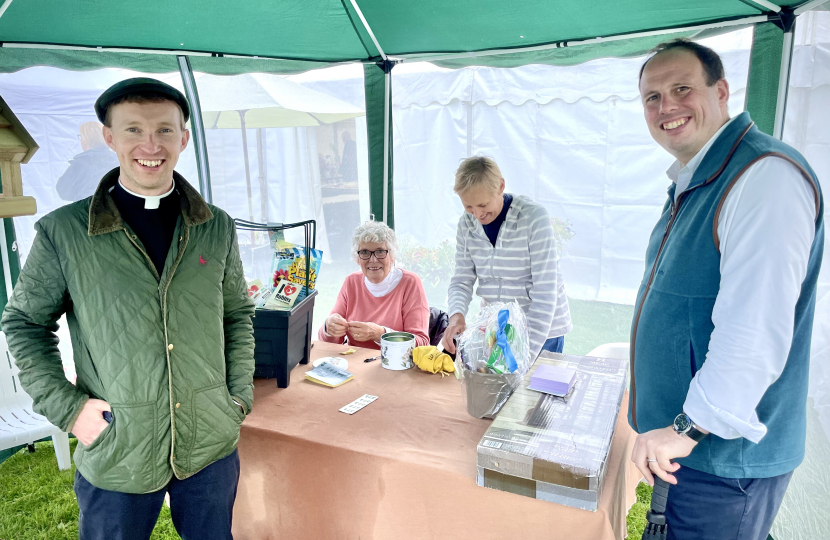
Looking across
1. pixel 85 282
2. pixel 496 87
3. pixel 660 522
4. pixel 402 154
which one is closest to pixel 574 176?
pixel 496 87

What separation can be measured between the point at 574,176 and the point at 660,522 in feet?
9.06

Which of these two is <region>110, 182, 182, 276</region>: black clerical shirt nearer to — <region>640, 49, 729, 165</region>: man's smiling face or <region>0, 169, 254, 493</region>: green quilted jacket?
<region>0, 169, 254, 493</region>: green quilted jacket

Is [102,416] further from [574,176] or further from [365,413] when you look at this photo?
[574,176]

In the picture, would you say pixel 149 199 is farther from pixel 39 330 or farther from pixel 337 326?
pixel 337 326

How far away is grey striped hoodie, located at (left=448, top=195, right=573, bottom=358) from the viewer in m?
2.22

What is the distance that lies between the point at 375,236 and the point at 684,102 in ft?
6.07

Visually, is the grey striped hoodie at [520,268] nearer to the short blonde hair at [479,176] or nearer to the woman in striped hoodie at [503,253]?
the woman in striped hoodie at [503,253]

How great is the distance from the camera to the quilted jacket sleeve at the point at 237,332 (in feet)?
5.04

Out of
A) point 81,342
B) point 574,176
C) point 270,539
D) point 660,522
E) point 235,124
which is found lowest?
point 270,539

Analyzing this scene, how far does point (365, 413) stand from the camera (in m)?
1.78

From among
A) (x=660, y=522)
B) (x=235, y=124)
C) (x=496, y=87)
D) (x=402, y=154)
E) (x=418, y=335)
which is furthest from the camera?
(x=235, y=124)

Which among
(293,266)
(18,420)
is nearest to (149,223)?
(293,266)

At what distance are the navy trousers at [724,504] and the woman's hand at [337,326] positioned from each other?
1737 mm

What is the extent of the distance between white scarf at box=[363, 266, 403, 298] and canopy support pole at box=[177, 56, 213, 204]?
1.61 metres
